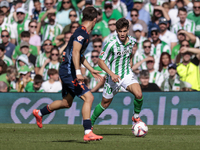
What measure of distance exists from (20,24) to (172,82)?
6.66m

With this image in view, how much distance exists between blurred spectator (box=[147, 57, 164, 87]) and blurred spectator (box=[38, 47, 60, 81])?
119 inches

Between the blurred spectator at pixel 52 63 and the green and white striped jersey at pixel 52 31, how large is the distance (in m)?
1.55

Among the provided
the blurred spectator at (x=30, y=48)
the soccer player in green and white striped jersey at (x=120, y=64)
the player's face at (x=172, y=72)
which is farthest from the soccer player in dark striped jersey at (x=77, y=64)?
the blurred spectator at (x=30, y=48)

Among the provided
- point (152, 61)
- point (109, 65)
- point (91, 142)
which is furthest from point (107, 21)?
point (91, 142)

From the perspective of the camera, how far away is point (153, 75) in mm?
12672

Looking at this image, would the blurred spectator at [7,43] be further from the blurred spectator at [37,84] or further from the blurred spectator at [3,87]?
the blurred spectator at [37,84]

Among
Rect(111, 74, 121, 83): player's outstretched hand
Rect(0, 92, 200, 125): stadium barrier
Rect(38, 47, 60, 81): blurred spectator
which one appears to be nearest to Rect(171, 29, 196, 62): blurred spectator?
Rect(0, 92, 200, 125): stadium barrier

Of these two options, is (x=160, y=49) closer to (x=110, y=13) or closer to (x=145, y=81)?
(x=145, y=81)

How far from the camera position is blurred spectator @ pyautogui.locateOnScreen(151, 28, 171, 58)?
1351 cm

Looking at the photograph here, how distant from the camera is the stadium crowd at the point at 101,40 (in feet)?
41.4

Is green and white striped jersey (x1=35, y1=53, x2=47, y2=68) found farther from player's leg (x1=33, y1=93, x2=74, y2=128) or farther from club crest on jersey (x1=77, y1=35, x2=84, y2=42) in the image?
club crest on jersey (x1=77, y1=35, x2=84, y2=42)

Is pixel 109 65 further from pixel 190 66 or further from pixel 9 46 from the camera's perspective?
pixel 9 46

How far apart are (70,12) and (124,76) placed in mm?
6872

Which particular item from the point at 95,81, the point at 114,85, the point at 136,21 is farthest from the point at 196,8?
the point at 114,85
